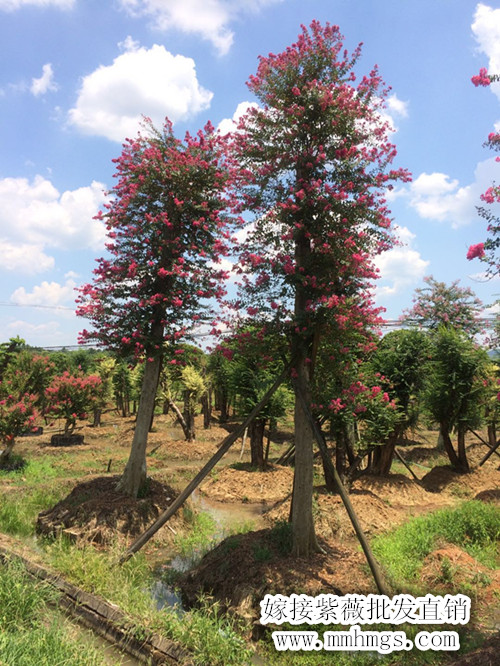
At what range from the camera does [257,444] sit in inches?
693

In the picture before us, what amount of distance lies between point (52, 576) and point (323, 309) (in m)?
6.36

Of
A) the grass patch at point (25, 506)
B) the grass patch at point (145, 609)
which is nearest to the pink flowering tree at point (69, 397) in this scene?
the grass patch at point (25, 506)

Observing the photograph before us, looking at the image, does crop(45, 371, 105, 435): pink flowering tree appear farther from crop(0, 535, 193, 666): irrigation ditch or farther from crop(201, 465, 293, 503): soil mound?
crop(0, 535, 193, 666): irrigation ditch

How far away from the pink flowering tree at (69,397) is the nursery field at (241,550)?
7569mm

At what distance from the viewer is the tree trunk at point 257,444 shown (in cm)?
1734

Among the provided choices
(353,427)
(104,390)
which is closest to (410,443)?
(353,427)

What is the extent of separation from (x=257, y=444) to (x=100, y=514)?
28.3 ft

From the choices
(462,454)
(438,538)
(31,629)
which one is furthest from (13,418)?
(462,454)

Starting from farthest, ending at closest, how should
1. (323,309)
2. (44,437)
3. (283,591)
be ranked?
(44,437), (323,309), (283,591)

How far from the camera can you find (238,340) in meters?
8.66

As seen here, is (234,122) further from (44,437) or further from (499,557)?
(44,437)

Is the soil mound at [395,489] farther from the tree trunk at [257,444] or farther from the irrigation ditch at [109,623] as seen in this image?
the irrigation ditch at [109,623]

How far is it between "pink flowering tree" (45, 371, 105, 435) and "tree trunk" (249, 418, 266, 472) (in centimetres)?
1185

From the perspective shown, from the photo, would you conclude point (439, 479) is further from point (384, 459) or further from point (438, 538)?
point (438, 538)
